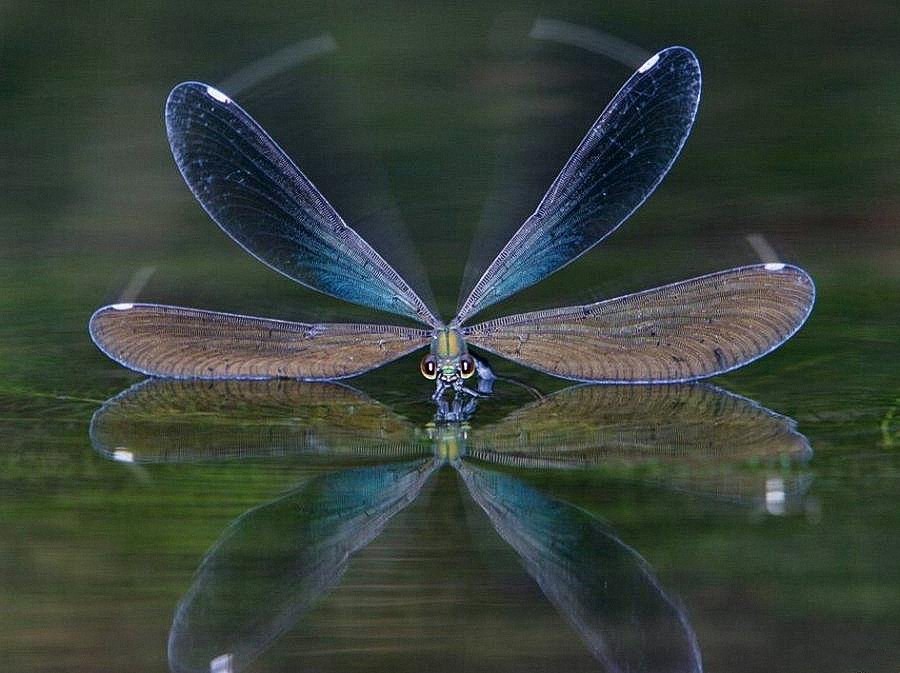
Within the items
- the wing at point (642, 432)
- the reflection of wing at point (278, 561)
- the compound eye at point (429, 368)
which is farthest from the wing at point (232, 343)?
the reflection of wing at point (278, 561)

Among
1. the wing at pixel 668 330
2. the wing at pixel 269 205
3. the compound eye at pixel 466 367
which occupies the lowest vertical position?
the compound eye at pixel 466 367

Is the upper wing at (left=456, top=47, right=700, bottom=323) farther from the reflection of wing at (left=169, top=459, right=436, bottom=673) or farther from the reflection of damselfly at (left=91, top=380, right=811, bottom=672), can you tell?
the reflection of wing at (left=169, top=459, right=436, bottom=673)

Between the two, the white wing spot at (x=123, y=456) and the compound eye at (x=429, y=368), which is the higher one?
the compound eye at (x=429, y=368)

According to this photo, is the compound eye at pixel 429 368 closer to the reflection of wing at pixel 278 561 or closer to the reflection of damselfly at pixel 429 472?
the reflection of damselfly at pixel 429 472

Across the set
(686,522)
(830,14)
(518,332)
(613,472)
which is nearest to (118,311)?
(518,332)

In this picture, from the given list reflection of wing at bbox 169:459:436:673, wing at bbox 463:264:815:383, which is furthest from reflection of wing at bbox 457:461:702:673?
wing at bbox 463:264:815:383

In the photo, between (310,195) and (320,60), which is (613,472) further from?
(320,60)
